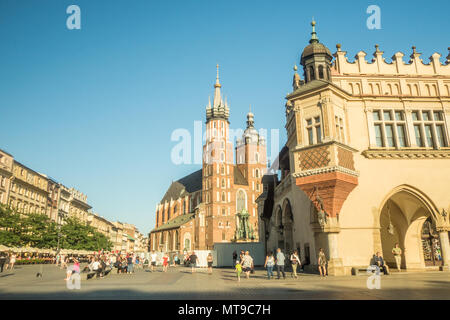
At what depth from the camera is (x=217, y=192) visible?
8606 cm

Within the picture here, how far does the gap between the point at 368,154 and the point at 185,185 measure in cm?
9096

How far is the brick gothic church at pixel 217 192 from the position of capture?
83938 millimetres

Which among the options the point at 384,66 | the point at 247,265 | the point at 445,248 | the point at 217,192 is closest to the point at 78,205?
the point at 217,192

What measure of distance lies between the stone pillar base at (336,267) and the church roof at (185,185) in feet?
260

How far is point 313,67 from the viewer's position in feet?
72.2

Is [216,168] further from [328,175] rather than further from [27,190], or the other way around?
[328,175]

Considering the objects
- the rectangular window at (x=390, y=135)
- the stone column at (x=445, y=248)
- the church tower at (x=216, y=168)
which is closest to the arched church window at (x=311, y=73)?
the rectangular window at (x=390, y=135)

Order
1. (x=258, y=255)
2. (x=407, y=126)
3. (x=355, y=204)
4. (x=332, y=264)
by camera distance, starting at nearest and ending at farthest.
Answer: (x=332, y=264), (x=355, y=204), (x=407, y=126), (x=258, y=255)

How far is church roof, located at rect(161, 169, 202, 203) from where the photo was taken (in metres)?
101

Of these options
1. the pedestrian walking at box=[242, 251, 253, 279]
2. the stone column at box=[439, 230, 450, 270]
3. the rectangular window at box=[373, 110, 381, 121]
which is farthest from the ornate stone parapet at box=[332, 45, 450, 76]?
the pedestrian walking at box=[242, 251, 253, 279]

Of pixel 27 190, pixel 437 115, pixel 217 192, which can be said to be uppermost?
pixel 217 192

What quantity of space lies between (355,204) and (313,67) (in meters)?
8.96
